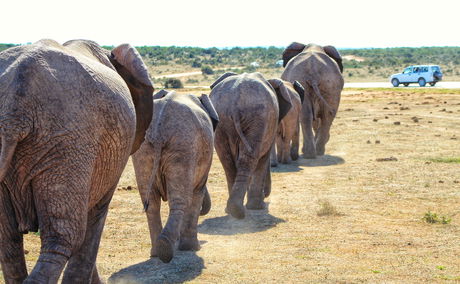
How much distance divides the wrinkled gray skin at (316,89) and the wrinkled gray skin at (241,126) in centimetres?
575

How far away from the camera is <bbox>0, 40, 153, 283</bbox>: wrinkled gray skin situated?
397cm

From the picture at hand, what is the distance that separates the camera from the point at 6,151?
3900 mm

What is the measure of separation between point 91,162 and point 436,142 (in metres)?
15.0

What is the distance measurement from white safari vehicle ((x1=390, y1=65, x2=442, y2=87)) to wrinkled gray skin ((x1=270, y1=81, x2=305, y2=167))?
31908 mm

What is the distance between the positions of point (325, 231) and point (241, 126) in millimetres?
1753

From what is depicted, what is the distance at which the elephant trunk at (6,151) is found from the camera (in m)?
3.89

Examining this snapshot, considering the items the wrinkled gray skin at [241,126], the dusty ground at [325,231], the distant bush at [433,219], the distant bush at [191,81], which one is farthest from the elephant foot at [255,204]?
the distant bush at [191,81]

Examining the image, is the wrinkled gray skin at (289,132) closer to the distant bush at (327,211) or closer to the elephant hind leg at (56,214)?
the distant bush at (327,211)

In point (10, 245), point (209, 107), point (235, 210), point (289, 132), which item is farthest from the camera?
point (289, 132)

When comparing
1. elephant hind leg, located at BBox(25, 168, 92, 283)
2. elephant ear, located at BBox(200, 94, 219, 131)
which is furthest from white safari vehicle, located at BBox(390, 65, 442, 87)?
elephant hind leg, located at BBox(25, 168, 92, 283)

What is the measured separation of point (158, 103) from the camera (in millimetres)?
7312

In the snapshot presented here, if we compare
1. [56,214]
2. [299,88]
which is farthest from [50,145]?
[299,88]

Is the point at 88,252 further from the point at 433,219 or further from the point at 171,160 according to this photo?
the point at 433,219

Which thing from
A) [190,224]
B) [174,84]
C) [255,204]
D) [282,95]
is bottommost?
[174,84]
